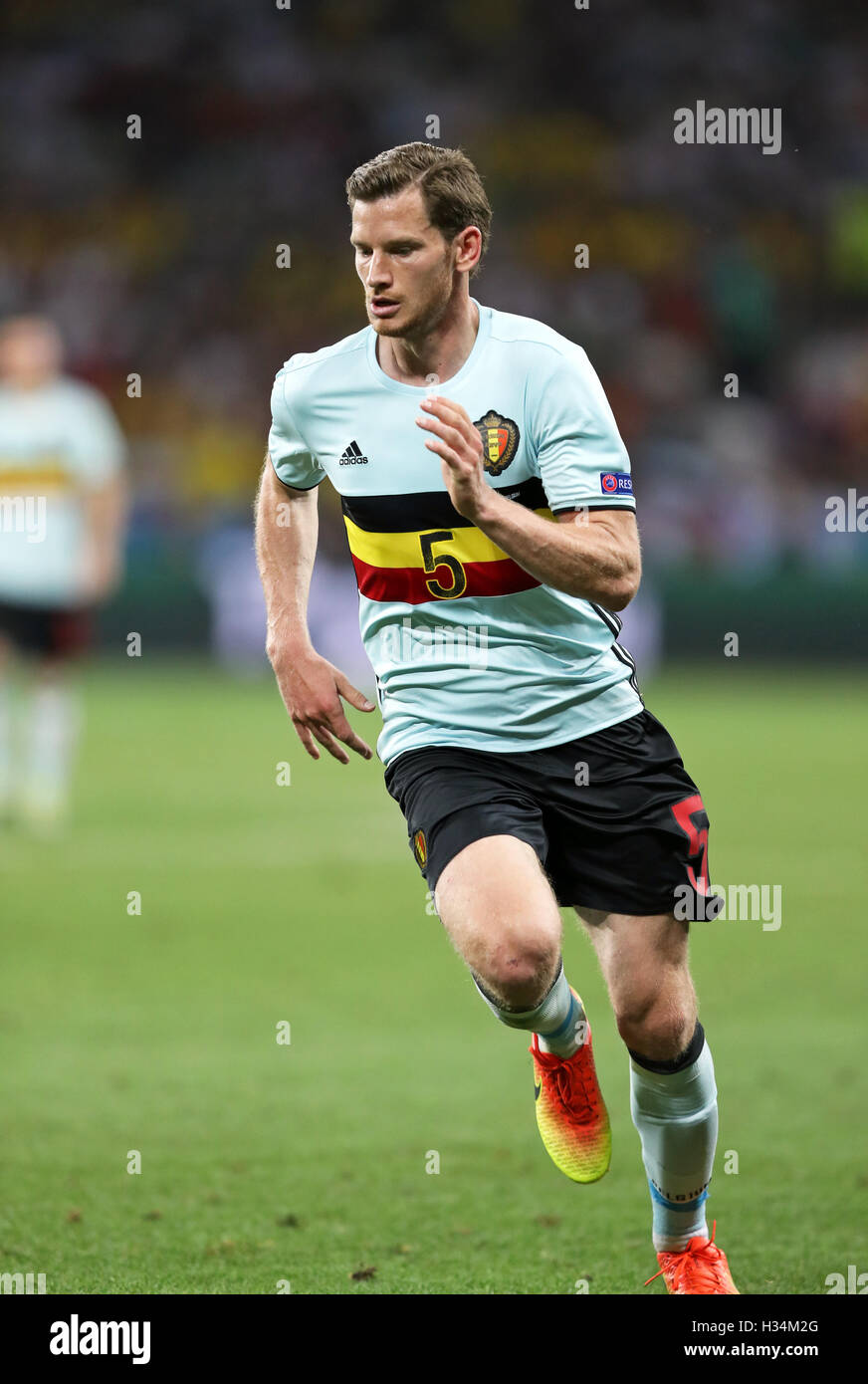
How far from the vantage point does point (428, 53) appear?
2695 cm

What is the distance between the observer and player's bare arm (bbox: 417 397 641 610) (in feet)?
11.5

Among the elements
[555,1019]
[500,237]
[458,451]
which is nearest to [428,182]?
[458,451]

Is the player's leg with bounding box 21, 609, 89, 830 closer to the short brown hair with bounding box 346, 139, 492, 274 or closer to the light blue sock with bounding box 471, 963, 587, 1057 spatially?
the light blue sock with bounding box 471, 963, 587, 1057

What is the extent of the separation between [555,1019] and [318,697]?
0.88 metres

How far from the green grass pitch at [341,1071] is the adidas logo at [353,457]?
1780 mm

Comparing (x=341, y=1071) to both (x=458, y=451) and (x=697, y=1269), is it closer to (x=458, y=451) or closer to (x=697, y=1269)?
(x=697, y=1269)

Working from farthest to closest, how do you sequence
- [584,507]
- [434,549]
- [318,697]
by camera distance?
[318,697], [434,549], [584,507]

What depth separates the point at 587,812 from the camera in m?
4.00

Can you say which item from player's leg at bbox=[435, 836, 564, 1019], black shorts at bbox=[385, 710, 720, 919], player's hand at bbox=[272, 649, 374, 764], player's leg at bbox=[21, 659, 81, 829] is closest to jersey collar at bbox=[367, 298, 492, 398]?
player's hand at bbox=[272, 649, 374, 764]

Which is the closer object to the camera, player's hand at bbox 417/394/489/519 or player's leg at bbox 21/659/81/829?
player's hand at bbox 417/394/489/519

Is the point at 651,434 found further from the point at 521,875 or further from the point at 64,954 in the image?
the point at 521,875

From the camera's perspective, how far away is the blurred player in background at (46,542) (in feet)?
38.0

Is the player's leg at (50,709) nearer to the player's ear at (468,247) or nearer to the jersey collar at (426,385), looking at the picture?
the jersey collar at (426,385)

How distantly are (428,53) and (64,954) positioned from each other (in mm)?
21700
